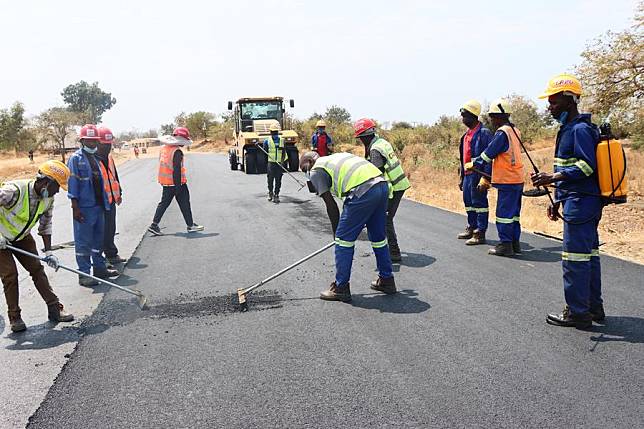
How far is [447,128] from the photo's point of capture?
1169 inches

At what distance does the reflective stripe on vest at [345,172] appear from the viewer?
491 cm

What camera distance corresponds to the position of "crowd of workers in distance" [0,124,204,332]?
174 inches

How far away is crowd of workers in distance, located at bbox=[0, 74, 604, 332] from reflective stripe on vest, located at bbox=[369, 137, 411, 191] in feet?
0.04

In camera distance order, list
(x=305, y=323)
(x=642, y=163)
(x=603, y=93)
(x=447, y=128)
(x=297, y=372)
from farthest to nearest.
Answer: (x=447, y=128)
(x=642, y=163)
(x=603, y=93)
(x=305, y=323)
(x=297, y=372)

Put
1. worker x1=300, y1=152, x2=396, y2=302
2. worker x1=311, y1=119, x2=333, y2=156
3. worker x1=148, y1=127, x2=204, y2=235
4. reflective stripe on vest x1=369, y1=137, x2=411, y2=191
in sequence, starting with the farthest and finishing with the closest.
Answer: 1. worker x1=311, y1=119, x2=333, y2=156
2. worker x1=148, y1=127, x2=204, y2=235
3. reflective stripe on vest x1=369, y1=137, x2=411, y2=191
4. worker x1=300, y1=152, x2=396, y2=302

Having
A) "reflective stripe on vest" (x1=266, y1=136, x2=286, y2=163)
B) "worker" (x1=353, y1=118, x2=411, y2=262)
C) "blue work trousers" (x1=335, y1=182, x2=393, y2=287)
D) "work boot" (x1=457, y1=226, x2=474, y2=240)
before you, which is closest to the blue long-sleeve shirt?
"blue work trousers" (x1=335, y1=182, x2=393, y2=287)

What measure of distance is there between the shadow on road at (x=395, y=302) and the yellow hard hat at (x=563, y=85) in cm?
217

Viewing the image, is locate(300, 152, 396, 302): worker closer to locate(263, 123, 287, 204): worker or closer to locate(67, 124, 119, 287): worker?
locate(67, 124, 119, 287): worker

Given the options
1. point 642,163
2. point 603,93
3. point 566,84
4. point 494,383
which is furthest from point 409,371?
point 642,163

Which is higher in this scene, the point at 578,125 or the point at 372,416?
the point at 578,125

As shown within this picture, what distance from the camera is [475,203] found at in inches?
286

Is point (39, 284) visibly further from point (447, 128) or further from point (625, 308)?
point (447, 128)

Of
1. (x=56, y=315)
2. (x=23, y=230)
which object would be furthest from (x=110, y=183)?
(x=56, y=315)

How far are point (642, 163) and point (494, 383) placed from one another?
49.2ft
